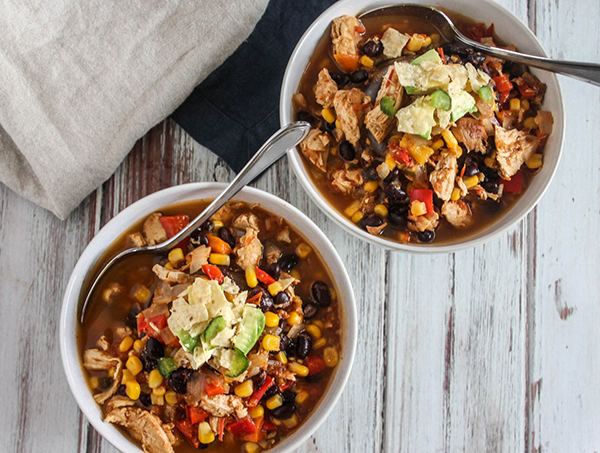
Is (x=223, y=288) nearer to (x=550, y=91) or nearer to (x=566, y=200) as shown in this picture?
(x=550, y=91)

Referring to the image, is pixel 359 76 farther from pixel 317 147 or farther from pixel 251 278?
pixel 251 278

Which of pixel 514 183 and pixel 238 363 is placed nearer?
pixel 238 363

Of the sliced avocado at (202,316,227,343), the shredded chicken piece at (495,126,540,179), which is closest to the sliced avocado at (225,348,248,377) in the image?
the sliced avocado at (202,316,227,343)

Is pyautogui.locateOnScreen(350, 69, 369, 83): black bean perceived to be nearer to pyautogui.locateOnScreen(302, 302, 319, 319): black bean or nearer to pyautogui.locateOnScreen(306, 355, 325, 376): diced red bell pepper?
pyautogui.locateOnScreen(302, 302, 319, 319): black bean

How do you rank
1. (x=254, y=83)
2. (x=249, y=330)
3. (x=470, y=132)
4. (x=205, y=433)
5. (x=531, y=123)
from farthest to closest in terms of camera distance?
(x=254, y=83) → (x=531, y=123) → (x=470, y=132) → (x=205, y=433) → (x=249, y=330)

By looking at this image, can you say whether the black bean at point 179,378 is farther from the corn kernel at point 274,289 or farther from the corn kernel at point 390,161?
the corn kernel at point 390,161

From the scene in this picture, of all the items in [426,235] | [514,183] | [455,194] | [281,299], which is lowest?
[281,299]

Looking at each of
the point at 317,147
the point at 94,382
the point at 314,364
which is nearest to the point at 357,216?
the point at 317,147

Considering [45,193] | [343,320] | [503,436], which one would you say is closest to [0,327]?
[45,193]

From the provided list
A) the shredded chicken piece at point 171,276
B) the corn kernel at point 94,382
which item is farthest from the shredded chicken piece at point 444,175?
the corn kernel at point 94,382
